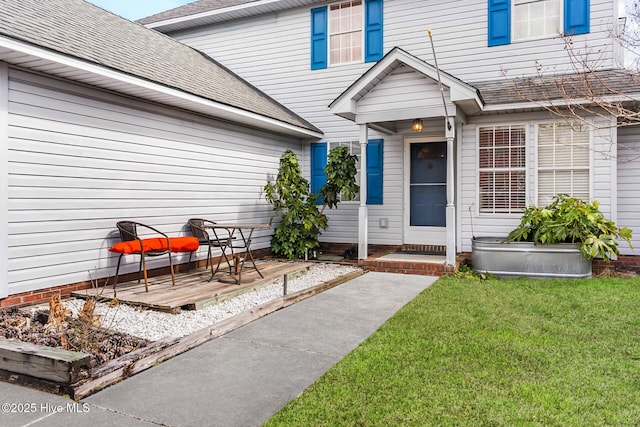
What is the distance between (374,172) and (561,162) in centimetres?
333

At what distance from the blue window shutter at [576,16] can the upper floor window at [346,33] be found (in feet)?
10.9

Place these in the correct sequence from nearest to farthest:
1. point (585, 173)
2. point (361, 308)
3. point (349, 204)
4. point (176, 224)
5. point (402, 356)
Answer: point (402, 356) < point (361, 308) < point (176, 224) < point (585, 173) < point (349, 204)

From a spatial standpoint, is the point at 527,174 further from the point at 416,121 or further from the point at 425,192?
the point at 416,121

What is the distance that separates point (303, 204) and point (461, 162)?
9.97 feet

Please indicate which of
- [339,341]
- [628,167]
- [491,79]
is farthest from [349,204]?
[339,341]

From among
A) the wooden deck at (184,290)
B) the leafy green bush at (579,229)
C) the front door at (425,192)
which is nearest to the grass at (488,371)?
the leafy green bush at (579,229)

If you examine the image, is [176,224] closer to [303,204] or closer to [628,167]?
[303,204]

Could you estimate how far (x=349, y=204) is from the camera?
9.22 meters

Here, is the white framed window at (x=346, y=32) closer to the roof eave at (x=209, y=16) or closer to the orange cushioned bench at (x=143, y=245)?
the roof eave at (x=209, y=16)

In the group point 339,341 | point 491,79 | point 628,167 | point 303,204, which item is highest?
point 491,79

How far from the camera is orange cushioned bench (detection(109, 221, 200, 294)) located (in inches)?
201

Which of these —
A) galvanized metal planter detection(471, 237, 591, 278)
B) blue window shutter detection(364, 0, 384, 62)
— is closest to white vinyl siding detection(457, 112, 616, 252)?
galvanized metal planter detection(471, 237, 591, 278)

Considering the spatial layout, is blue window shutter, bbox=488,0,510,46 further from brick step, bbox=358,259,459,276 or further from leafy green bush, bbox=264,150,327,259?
leafy green bush, bbox=264,150,327,259

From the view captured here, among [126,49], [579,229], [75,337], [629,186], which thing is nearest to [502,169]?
[579,229]
